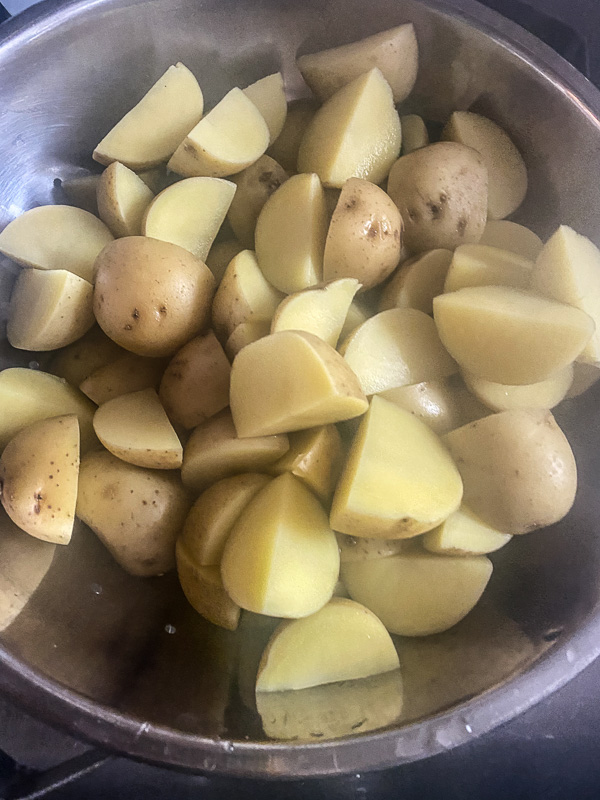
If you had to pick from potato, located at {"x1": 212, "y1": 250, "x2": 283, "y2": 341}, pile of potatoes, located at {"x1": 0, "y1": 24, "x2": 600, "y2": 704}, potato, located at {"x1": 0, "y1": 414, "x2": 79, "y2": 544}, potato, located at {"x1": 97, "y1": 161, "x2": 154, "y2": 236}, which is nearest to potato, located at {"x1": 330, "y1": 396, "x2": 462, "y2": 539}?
pile of potatoes, located at {"x1": 0, "y1": 24, "x2": 600, "y2": 704}

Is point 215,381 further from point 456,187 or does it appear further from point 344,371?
point 456,187

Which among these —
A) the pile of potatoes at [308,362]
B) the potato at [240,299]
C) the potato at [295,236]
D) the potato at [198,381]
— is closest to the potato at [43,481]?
the pile of potatoes at [308,362]

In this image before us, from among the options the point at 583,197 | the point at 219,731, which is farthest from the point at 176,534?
the point at 583,197

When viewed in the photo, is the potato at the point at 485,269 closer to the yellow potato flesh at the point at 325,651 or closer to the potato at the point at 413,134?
the potato at the point at 413,134

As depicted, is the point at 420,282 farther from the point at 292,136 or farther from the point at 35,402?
the point at 35,402

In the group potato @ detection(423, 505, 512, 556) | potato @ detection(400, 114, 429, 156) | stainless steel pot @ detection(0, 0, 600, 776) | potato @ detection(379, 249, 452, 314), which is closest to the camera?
stainless steel pot @ detection(0, 0, 600, 776)

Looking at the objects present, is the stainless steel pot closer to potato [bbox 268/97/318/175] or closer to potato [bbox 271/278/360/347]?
potato [bbox 268/97/318/175]

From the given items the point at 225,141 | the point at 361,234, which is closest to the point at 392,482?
the point at 361,234
